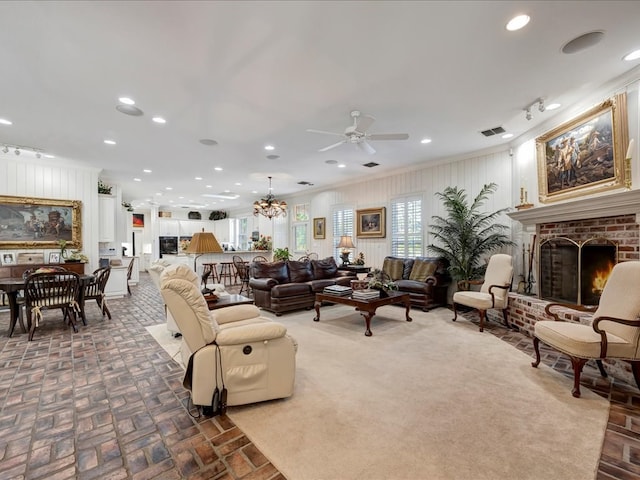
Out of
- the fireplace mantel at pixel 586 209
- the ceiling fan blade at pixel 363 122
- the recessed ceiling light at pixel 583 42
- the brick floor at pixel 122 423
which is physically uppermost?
the recessed ceiling light at pixel 583 42

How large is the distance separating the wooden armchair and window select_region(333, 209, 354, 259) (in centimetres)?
576

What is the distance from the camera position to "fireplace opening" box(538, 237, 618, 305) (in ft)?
12.0

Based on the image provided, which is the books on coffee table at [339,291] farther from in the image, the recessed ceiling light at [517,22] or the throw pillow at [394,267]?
the recessed ceiling light at [517,22]

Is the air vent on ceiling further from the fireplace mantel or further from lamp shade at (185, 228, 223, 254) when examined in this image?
lamp shade at (185, 228, 223, 254)


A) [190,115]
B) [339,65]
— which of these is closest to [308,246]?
[190,115]

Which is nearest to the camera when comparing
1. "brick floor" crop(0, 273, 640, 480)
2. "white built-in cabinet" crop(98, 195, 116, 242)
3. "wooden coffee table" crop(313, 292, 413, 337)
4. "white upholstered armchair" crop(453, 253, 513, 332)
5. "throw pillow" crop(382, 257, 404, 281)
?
"brick floor" crop(0, 273, 640, 480)

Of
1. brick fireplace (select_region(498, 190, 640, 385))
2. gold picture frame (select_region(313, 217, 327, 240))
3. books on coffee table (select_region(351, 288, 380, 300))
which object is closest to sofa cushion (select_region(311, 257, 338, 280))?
books on coffee table (select_region(351, 288, 380, 300))

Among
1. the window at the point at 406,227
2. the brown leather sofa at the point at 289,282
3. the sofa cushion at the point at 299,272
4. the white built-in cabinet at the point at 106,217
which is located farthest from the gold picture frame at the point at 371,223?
the white built-in cabinet at the point at 106,217

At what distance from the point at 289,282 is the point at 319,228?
3471 mm

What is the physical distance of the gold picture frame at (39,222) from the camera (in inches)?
238

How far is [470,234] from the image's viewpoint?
5801 mm

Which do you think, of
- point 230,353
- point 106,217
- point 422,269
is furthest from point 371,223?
point 106,217

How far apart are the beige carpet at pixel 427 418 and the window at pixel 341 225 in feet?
16.6

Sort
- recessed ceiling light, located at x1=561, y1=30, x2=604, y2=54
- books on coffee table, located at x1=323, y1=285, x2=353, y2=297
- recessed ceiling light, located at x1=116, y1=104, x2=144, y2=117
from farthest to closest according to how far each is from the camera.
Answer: books on coffee table, located at x1=323, y1=285, x2=353, y2=297 < recessed ceiling light, located at x1=116, y1=104, x2=144, y2=117 < recessed ceiling light, located at x1=561, y1=30, x2=604, y2=54
